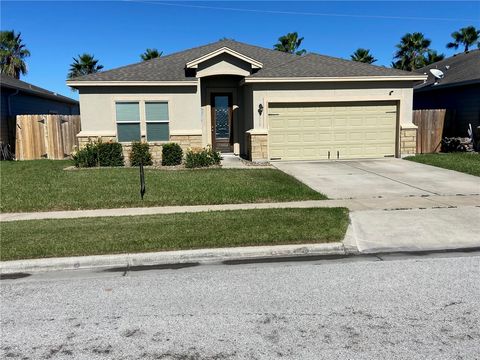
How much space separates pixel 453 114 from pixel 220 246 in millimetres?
17379

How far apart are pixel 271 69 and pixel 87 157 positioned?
8.18 meters

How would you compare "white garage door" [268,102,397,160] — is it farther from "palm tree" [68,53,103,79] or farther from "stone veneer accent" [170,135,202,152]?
"palm tree" [68,53,103,79]

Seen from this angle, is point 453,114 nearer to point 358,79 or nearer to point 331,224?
point 358,79

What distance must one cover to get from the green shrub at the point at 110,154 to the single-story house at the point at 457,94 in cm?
1436

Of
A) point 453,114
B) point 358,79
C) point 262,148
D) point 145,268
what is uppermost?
point 358,79

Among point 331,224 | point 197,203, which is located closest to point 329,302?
point 331,224

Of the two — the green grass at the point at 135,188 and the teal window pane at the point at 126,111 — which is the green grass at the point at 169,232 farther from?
the teal window pane at the point at 126,111

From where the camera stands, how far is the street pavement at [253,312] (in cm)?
373

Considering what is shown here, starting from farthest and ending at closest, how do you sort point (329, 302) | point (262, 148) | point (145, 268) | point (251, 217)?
1. point (262, 148)
2. point (251, 217)
3. point (145, 268)
4. point (329, 302)

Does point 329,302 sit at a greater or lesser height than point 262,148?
lesser

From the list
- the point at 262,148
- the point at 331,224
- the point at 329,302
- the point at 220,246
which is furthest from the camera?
the point at 262,148

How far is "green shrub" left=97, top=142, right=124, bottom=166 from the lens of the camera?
16703mm

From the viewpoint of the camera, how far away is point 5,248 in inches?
263

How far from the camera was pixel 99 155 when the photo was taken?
16641 millimetres
